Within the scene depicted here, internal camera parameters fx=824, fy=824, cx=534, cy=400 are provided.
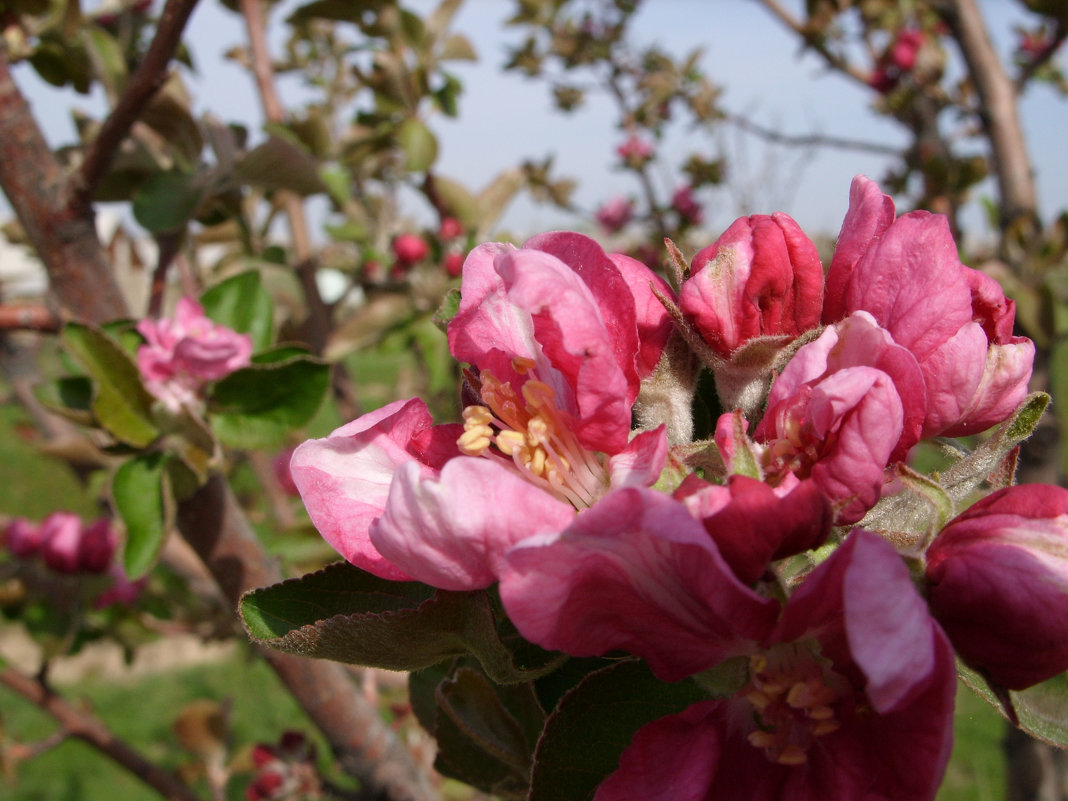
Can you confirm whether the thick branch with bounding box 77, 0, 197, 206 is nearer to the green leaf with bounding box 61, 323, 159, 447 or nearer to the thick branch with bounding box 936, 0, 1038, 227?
the green leaf with bounding box 61, 323, 159, 447

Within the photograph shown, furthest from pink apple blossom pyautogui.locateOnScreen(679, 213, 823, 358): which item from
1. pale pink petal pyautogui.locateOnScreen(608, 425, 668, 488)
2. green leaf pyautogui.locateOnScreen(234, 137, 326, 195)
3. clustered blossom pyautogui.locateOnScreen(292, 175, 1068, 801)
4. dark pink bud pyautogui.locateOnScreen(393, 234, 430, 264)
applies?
dark pink bud pyautogui.locateOnScreen(393, 234, 430, 264)

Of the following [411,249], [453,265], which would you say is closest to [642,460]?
[453,265]

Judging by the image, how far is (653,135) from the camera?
5805 millimetres

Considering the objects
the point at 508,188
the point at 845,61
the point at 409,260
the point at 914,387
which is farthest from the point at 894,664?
the point at 845,61

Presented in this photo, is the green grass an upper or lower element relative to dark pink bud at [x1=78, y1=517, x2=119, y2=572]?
lower

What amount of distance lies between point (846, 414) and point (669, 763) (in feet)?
1.02

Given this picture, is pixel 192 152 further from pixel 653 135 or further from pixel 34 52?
pixel 653 135

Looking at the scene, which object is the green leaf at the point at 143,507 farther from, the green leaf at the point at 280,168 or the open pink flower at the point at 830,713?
the open pink flower at the point at 830,713

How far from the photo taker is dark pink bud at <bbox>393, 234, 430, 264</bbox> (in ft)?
10.1

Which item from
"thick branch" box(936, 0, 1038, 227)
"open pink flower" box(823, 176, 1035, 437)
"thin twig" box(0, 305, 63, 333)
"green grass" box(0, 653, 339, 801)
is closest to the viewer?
"open pink flower" box(823, 176, 1035, 437)

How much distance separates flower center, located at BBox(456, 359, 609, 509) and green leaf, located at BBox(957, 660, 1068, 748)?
0.36 m

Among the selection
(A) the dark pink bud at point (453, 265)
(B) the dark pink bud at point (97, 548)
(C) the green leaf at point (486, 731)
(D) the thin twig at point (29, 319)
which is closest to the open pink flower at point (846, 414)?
(C) the green leaf at point (486, 731)

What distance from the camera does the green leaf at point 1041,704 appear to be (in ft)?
2.31

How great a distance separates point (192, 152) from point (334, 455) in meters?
1.54
